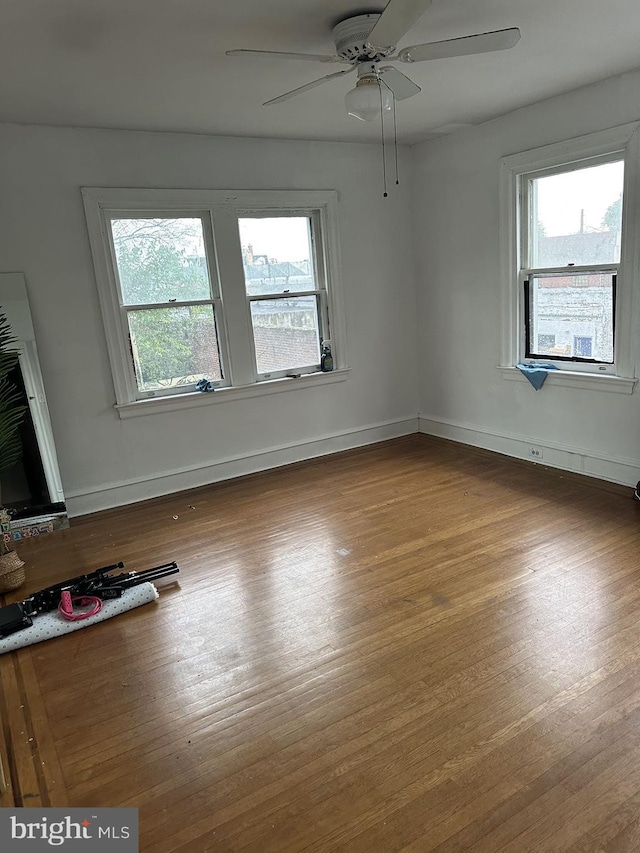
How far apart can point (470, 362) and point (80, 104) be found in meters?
3.44

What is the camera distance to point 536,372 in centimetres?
437

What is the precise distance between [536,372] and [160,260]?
2.92 meters

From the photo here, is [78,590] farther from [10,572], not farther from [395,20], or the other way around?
[395,20]

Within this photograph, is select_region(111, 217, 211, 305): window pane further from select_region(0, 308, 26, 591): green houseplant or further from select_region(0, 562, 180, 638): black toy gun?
select_region(0, 562, 180, 638): black toy gun

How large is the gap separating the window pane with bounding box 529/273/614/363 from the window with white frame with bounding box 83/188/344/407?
1639 millimetres

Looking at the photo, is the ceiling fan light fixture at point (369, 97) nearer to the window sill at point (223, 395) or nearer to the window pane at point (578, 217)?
the window pane at point (578, 217)

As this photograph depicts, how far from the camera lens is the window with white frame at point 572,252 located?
369 cm

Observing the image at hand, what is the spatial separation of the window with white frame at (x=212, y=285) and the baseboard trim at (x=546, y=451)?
1.23 metres

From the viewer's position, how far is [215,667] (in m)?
2.41

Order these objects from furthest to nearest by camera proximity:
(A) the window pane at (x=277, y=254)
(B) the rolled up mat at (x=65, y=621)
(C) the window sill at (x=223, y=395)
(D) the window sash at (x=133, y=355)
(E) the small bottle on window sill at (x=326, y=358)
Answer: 1. (E) the small bottle on window sill at (x=326, y=358)
2. (A) the window pane at (x=277, y=254)
3. (C) the window sill at (x=223, y=395)
4. (D) the window sash at (x=133, y=355)
5. (B) the rolled up mat at (x=65, y=621)

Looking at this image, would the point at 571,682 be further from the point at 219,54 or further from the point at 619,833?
the point at 219,54

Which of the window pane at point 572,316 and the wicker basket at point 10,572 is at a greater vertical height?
the window pane at point 572,316

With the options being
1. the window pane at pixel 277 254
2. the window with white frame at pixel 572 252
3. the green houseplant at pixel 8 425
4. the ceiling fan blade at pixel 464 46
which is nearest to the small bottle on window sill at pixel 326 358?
the window pane at pixel 277 254

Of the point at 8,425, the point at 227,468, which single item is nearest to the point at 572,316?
the point at 227,468
